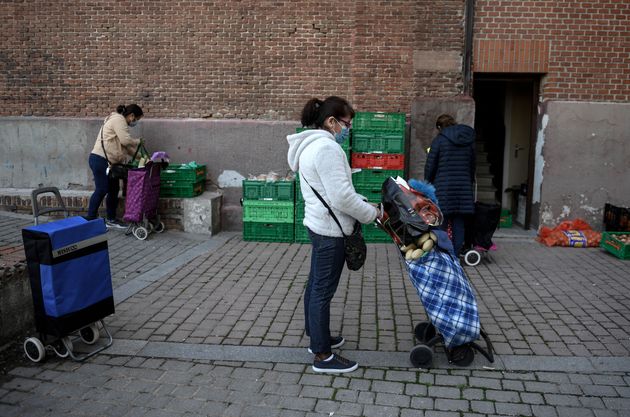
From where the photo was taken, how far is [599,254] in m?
8.32

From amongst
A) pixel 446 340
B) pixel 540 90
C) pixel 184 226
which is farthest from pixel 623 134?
pixel 184 226

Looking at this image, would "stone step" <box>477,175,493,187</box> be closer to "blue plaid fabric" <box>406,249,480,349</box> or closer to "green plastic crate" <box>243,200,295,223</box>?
"green plastic crate" <box>243,200,295,223</box>

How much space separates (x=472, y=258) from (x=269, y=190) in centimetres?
313

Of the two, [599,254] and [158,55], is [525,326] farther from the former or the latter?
[158,55]

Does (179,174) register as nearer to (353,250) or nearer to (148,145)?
(148,145)

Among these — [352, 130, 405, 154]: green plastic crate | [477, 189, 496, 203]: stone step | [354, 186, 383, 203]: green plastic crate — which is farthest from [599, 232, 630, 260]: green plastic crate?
[354, 186, 383, 203]: green plastic crate

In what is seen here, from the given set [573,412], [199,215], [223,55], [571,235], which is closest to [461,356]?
[573,412]

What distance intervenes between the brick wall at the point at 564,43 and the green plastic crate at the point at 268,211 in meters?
3.78

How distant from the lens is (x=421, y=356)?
4492mm

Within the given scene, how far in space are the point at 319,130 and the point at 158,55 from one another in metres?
6.33

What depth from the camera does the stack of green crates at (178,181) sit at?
9227mm

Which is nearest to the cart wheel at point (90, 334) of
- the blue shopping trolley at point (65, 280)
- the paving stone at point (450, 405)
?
the blue shopping trolley at point (65, 280)

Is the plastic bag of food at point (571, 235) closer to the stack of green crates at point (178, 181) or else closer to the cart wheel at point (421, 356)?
the cart wheel at point (421, 356)

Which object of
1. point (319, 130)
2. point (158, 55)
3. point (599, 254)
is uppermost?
point (158, 55)
